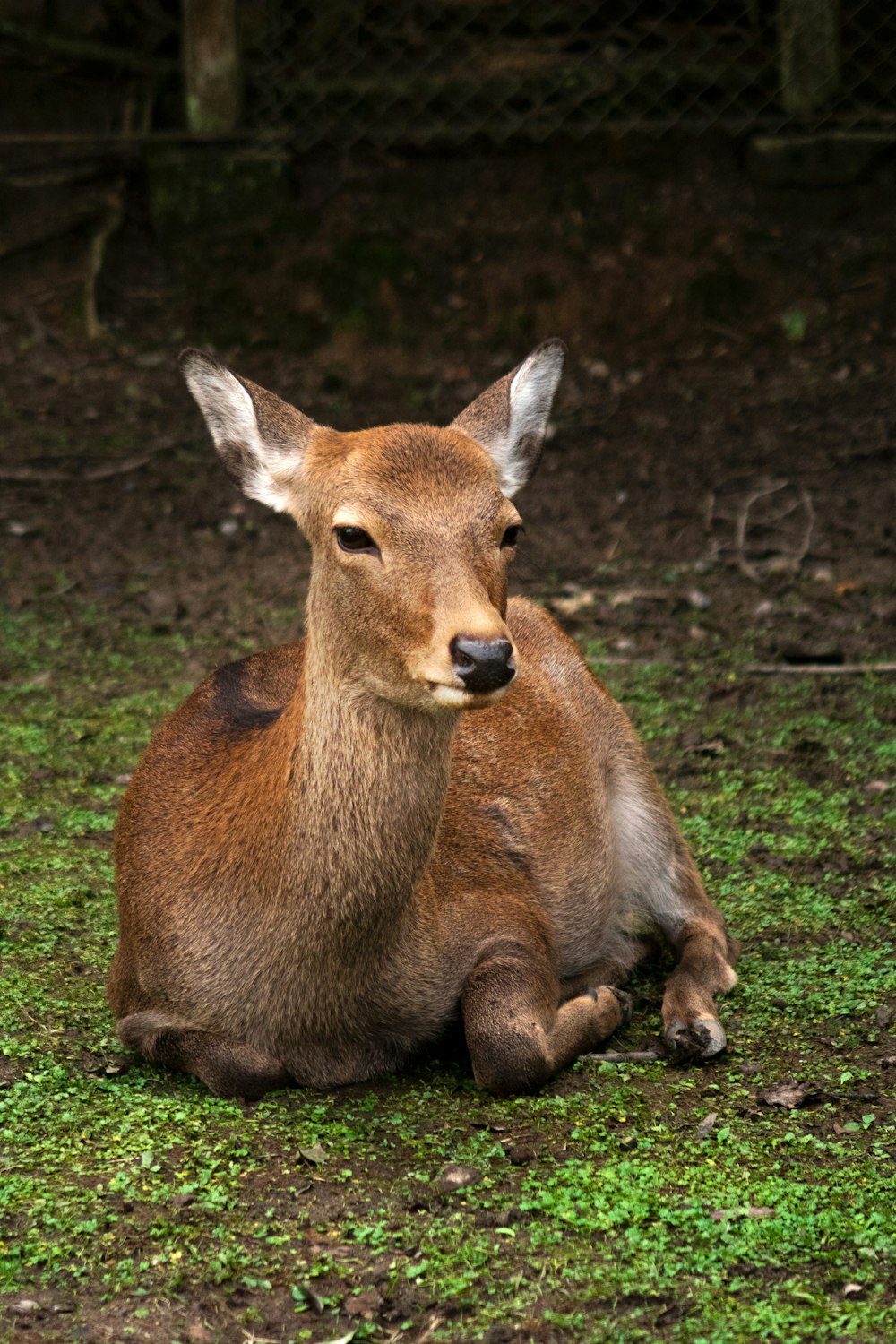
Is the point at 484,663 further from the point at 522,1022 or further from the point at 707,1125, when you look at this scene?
the point at 707,1125

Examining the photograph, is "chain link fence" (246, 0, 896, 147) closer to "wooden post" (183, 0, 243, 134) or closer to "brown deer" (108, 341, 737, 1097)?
"wooden post" (183, 0, 243, 134)

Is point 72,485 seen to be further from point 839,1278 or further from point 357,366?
point 839,1278

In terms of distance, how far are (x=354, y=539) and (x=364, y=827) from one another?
1.97 ft

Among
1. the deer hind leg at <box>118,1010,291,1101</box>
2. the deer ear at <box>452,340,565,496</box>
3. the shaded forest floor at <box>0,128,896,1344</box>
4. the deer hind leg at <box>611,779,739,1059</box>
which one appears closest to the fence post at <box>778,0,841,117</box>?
the shaded forest floor at <box>0,128,896,1344</box>

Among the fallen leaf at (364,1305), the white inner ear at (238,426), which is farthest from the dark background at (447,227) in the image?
the fallen leaf at (364,1305)

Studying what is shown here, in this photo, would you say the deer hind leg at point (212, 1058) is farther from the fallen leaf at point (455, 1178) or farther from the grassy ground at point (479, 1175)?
the fallen leaf at point (455, 1178)

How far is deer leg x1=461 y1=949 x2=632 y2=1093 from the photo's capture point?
157 inches

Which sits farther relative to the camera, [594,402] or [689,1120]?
[594,402]

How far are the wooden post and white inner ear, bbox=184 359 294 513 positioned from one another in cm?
637

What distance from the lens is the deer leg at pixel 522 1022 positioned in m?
3.98

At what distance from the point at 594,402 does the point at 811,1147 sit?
6.73 metres

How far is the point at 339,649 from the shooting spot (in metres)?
3.82

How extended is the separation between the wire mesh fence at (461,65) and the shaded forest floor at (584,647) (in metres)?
0.35

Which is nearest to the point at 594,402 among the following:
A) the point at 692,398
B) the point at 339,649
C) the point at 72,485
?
the point at 692,398
